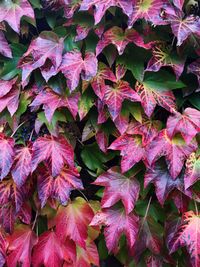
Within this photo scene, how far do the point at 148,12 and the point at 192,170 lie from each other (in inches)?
18.5

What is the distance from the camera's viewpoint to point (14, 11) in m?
1.17

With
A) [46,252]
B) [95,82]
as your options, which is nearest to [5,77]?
[95,82]

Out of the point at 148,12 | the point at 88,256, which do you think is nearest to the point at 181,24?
the point at 148,12

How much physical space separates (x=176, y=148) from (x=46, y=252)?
1.63ft

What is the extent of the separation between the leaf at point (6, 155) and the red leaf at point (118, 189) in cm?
27

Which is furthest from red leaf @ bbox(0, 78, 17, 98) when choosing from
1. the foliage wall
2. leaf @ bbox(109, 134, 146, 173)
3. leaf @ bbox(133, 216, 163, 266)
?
leaf @ bbox(133, 216, 163, 266)

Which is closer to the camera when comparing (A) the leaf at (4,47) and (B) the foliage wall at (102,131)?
(B) the foliage wall at (102,131)

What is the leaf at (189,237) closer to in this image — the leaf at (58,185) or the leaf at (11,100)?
the leaf at (58,185)

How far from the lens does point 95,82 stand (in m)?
1.15

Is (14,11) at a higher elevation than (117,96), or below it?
higher

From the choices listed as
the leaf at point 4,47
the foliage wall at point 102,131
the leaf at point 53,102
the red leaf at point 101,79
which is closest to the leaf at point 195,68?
the foliage wall at point 102,131

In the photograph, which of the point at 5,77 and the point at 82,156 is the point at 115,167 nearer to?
the point at 82,156

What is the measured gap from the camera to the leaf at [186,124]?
1.06 m

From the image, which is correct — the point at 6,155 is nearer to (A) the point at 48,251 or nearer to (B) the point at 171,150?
(A) the point at 48,251
